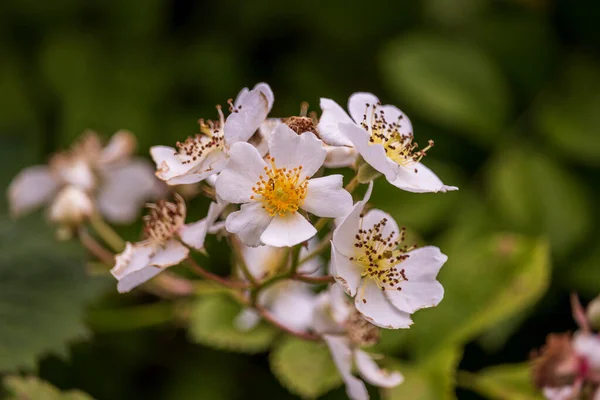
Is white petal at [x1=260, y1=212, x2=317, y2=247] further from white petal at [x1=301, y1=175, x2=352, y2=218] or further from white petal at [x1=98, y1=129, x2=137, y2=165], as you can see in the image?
white petal at [x1=98, y1=129, x2=137, y2=165]

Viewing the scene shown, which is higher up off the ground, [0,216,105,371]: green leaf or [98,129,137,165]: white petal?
[98,129,137,165]: white petal

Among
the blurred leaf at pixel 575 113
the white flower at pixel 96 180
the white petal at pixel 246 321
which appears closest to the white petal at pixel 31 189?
the white flower at pixel 96 180

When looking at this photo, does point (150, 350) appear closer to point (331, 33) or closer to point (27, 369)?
point (27, 369)

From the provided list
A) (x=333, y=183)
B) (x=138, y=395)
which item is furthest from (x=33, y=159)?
(x=333, y=183)

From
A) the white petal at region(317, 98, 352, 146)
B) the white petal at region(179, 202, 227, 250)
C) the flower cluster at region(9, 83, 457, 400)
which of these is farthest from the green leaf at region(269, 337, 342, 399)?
the white petal at region(317, 98, 352, 146)

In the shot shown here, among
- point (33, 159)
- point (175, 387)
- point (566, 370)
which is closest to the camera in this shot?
point (566, 370)

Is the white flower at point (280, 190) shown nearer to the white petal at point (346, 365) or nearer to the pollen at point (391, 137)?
the pollen at point (391, 137)
